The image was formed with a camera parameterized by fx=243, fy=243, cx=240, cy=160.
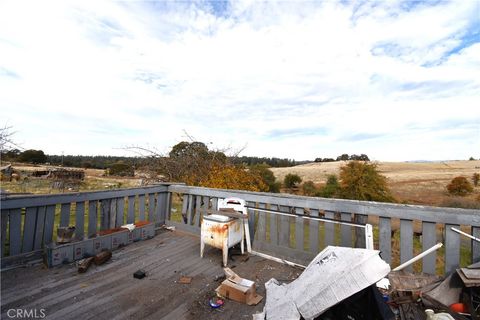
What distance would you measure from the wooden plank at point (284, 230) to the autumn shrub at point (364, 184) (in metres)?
14.4

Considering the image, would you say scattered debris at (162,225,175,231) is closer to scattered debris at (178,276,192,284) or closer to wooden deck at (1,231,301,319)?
wooden deck at (1,231,301,319)

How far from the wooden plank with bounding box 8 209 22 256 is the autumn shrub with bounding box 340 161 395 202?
1651 centimetres

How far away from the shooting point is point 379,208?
248cm

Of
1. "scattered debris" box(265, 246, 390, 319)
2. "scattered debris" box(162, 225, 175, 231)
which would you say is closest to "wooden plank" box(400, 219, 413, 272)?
"scattered debris" box(265, 246, 390, 319)

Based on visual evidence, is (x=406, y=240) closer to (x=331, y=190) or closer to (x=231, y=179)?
(x=231, y=179)

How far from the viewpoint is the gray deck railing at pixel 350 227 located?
7.04 ft

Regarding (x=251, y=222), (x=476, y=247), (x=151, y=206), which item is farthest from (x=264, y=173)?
(x=476, y=247)

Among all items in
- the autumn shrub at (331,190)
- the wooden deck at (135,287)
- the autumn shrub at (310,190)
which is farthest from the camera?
the autumn shrub at (310,190)

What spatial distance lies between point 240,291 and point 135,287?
42.2 inches

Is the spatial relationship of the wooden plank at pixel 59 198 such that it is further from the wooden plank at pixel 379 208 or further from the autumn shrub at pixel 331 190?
the autumn shrub at pixel 331 190

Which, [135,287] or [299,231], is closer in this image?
[135,287]

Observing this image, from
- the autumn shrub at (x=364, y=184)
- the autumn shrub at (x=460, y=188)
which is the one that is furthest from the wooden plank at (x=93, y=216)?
the autumn shrub at (x=460, y=188)

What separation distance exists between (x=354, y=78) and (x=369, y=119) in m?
4.80

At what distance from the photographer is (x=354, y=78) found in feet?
24.7
